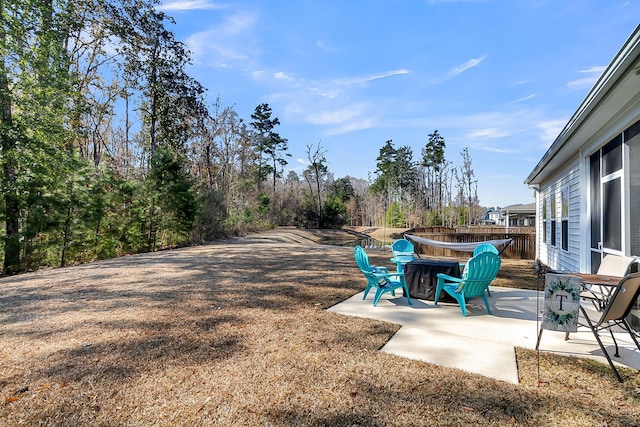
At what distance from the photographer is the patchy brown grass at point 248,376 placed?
5.76ft

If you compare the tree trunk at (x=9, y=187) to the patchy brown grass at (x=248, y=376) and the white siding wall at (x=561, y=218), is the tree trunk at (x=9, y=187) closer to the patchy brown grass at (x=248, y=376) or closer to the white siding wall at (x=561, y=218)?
the patchy brown grass at (x=248, y=376)

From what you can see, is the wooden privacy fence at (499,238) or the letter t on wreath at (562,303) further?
the wooden privacy fence at (499,238)

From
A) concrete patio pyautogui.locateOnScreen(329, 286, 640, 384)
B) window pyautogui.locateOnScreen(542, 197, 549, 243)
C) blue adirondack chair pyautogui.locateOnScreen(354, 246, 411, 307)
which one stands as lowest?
concrete patio pyautogui.locateOnScreen(329, 286, 640, 384)

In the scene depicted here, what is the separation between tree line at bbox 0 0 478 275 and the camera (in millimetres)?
7406

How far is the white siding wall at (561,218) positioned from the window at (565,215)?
8 centimetres

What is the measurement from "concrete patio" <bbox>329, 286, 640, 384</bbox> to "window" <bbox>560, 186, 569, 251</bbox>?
102 inches

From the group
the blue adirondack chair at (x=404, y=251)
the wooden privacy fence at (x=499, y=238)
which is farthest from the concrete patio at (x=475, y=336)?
the wooden privacy fence at (x=499, y=238)

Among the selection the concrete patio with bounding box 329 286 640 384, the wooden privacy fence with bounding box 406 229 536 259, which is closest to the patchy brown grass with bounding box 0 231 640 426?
the concrete patio with bounding box 329 286 640 384

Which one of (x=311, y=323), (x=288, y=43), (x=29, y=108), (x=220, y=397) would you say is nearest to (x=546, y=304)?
(x=311, y=323)

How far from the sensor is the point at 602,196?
4.11m

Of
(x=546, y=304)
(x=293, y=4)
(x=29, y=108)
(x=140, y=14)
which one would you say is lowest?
(x=546, y=304)

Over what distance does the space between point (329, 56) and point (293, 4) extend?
3.92 meters

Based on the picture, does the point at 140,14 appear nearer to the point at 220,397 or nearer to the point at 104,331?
the point at 104,331

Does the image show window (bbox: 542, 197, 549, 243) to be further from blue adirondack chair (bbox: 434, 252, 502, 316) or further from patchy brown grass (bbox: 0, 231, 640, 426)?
patchy brown grass (bbox: 0, 231, 640, 426)
